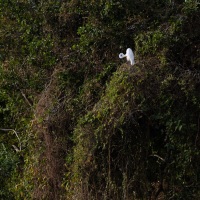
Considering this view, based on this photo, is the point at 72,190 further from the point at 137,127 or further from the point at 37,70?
the point at 37,70

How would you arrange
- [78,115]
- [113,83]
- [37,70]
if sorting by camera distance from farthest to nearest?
[37,70] < [78,115] < [113,83]

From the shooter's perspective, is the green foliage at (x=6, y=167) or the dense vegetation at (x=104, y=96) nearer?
the dense vegetation at (x=104, y=96)

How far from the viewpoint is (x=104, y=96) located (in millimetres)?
5969

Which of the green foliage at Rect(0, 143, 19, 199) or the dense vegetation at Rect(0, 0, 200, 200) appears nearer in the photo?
the dense vegetation at Rect(0, 0, 200, 200)

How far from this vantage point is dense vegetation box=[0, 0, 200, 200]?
580cm

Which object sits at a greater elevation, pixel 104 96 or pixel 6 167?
pixel 104 96

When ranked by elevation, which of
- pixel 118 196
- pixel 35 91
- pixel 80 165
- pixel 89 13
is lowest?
pixel 118 196

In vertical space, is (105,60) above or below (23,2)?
below

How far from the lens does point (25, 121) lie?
7258mm

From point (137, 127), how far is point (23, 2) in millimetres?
2173

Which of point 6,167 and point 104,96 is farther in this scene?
point 6,167

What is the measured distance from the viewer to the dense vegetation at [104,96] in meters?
5.80

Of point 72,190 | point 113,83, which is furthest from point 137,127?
point 72,190

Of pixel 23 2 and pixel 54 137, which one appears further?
pixel 23 2
